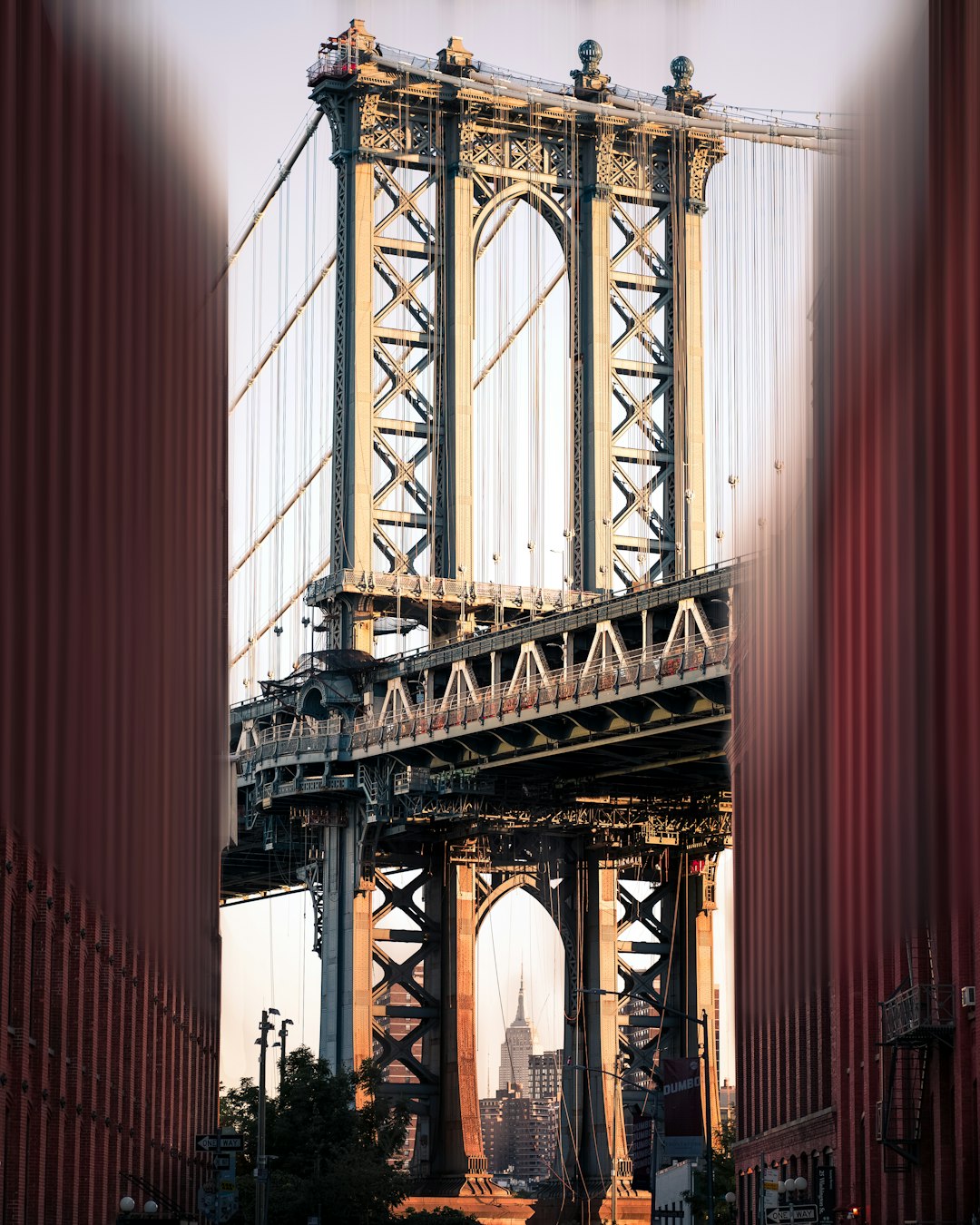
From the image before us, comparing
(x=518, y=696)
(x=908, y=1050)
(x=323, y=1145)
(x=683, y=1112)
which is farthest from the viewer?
(x=518, y=696)

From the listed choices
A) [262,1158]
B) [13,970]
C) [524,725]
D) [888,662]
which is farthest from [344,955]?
[13,970]

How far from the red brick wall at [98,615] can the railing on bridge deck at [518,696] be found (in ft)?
54.7

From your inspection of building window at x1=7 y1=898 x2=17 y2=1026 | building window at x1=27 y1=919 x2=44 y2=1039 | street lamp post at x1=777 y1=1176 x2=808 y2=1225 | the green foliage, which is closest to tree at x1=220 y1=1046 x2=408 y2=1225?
the green foliage

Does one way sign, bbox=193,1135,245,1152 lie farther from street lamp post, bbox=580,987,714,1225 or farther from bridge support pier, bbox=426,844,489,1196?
bridge support pier, bbox=426,844,489,1196

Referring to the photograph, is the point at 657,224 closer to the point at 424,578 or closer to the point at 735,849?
the point at 424,578

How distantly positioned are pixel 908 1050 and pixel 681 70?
73.0 m

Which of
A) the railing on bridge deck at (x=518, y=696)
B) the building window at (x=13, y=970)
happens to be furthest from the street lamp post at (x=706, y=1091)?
the building window at (x=13, y=970)

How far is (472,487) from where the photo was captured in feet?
340

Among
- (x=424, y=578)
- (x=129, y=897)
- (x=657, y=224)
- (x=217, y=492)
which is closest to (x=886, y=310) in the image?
(x=129, y=897)

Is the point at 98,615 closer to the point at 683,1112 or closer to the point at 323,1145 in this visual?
the point at 683,1112

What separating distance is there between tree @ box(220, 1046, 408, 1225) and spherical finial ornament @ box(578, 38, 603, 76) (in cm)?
4487

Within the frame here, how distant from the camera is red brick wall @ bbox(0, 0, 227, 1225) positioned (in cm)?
4062

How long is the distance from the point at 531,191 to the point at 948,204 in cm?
6728

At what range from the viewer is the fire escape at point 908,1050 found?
45469mm
